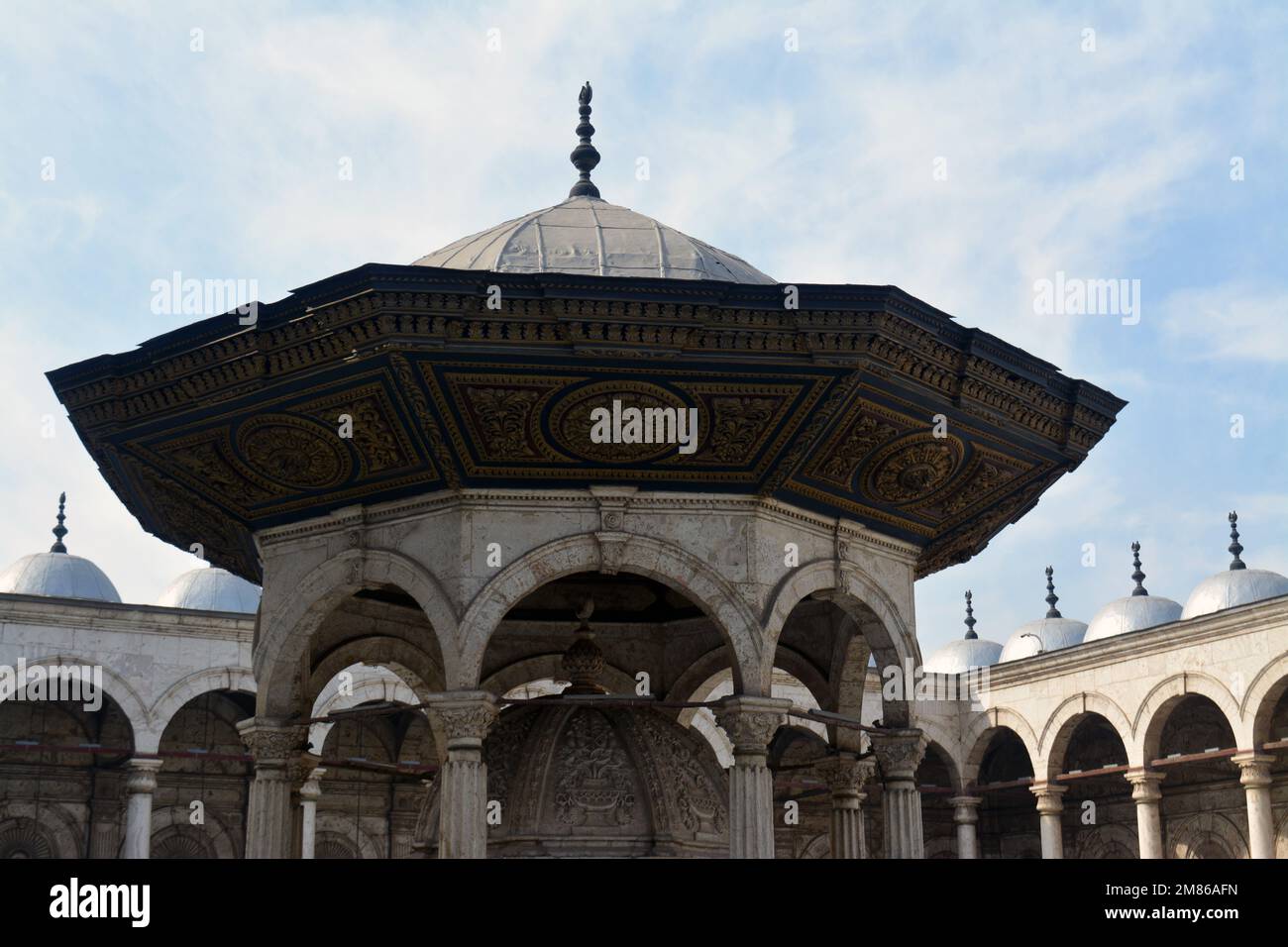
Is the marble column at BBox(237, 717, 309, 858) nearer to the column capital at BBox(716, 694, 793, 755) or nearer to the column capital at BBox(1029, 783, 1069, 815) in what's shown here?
the column capital at BBox(716, 694, 793, 755)

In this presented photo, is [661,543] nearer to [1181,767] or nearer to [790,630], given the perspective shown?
[790,630]

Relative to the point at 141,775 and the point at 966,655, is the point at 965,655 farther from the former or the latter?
the point at 141,775

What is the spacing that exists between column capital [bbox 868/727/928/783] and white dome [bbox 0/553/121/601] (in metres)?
20.1

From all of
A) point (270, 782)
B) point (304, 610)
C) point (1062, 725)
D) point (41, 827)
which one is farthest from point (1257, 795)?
point (41, 827)

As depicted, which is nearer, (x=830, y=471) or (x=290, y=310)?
(x=290, y=310)

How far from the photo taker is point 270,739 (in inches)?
403

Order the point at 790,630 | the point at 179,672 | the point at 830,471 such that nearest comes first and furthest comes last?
1. the point at 830,471
2. the point at 790,630
3. the point at 179,672

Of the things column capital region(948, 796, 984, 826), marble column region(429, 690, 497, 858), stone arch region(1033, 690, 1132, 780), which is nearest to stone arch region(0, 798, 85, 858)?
column capital region(948, 796, 984, 826)

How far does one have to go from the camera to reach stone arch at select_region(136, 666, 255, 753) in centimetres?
2289

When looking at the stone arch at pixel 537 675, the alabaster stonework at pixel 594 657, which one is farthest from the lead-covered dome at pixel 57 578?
the stone arch at pixel 537 675
